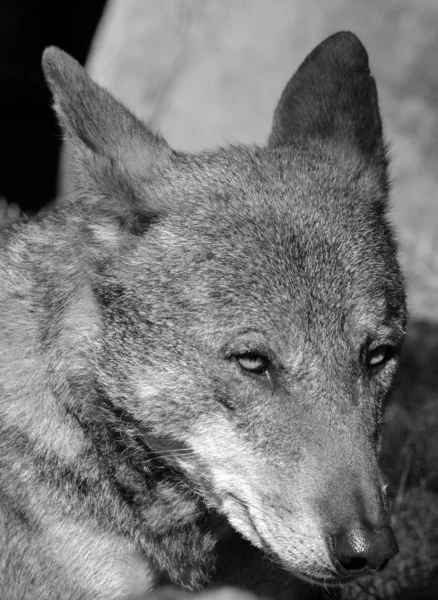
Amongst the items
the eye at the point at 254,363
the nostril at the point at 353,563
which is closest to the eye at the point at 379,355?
the eye at the point at 254,363

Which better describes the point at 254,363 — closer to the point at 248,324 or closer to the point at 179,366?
the point at 248,324

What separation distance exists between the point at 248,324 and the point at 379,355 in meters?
0.70

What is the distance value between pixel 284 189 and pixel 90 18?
10.8 meters

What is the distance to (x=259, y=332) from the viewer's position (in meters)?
4.04

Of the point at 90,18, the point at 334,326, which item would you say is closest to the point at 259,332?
the point at 334,326

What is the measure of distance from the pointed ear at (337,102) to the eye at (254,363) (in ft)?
5.14

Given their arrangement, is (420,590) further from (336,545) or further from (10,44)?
(10,44)

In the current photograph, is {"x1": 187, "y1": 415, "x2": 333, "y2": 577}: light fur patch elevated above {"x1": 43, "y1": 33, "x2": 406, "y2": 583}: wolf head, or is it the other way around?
{"x1": 43, "y1": 33, "x2": 406, "y2": 583}: wolf head

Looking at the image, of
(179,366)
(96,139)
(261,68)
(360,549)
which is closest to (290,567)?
(360,549)

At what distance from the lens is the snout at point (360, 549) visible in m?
3.62

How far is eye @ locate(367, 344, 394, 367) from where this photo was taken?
4285mm

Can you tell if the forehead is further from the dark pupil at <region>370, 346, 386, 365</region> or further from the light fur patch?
the light fur patch

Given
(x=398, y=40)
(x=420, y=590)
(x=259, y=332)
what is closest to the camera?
(x=259, y=332)

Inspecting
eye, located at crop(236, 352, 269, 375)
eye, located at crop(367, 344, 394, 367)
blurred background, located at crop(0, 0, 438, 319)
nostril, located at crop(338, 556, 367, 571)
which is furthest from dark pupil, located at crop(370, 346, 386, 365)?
blurred background, located at crop(0, 0, 438, 319)
